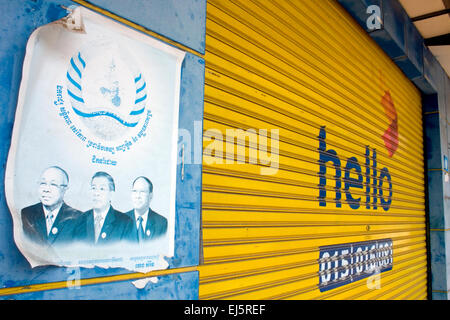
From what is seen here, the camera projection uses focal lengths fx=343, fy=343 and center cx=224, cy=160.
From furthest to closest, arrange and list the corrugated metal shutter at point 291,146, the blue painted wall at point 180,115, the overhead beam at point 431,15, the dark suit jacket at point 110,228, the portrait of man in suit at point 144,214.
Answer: the overhead beam at point 431,15, the corrugated metal shutter at point 291,146, the portrait of man in suit at point 144,214, the dark suit jacket at point 110,228, the blue painted wall at point 180,115

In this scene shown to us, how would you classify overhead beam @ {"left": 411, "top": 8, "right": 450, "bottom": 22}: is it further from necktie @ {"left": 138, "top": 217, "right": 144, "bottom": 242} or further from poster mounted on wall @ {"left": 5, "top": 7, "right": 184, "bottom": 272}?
necktie @ {"left": 138, "top": 217, "right": 144, "bottom": 242}

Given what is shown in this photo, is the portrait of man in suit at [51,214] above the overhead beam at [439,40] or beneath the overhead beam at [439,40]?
beneath

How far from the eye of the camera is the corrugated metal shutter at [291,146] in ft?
7.38

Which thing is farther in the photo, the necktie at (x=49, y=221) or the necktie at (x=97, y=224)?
the necktie at (x=97, y=224)

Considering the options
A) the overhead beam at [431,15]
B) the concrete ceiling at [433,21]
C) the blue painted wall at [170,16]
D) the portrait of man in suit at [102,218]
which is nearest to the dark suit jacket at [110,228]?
the portrait of man in suit at [102,218]

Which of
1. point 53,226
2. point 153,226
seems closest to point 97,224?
point 53,226

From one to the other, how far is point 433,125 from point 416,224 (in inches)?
78.0

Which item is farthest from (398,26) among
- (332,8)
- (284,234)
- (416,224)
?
(284,234)

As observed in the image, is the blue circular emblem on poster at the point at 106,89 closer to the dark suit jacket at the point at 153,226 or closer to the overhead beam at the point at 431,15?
the dark suit jacket at the point at 153,226

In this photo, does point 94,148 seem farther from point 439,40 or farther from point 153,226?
point 439,40

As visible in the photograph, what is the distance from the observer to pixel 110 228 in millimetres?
1533

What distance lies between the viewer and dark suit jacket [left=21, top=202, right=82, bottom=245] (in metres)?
1.28

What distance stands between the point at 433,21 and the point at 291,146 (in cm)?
419

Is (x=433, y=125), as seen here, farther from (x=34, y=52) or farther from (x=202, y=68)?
(x=34, y=52)
